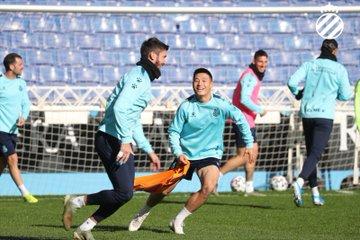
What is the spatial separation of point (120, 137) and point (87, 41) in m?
11.5

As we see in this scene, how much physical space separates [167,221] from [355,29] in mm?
8733

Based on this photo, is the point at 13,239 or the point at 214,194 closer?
the point at 13,239

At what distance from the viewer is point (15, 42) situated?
18.9 m

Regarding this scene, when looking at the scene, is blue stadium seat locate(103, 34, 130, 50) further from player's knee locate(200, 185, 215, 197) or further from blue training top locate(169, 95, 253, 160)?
player's knee locate(200, 185, 215, 197)

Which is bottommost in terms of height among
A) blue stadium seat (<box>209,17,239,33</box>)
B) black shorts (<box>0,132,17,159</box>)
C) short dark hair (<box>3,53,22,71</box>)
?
black shorts (<box>0,132,17,159</box>)

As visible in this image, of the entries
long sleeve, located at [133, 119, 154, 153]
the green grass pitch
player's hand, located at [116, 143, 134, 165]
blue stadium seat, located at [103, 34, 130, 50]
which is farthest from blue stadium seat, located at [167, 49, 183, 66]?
player's hand, located at [116, 143, 134, 165]

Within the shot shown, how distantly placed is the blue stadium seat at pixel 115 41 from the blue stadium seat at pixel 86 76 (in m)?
0.64

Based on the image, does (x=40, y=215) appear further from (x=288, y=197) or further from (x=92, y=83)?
(x=92, y=83)

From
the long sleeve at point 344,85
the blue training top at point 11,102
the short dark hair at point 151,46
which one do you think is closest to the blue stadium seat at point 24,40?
the blue training top at point 11,102

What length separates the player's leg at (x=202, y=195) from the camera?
9.76m

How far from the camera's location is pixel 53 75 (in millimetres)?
19391

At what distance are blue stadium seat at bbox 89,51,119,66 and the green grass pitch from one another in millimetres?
4859

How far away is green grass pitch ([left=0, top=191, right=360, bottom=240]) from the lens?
377 inches

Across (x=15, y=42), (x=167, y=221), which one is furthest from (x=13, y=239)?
(x=15, y=42)
